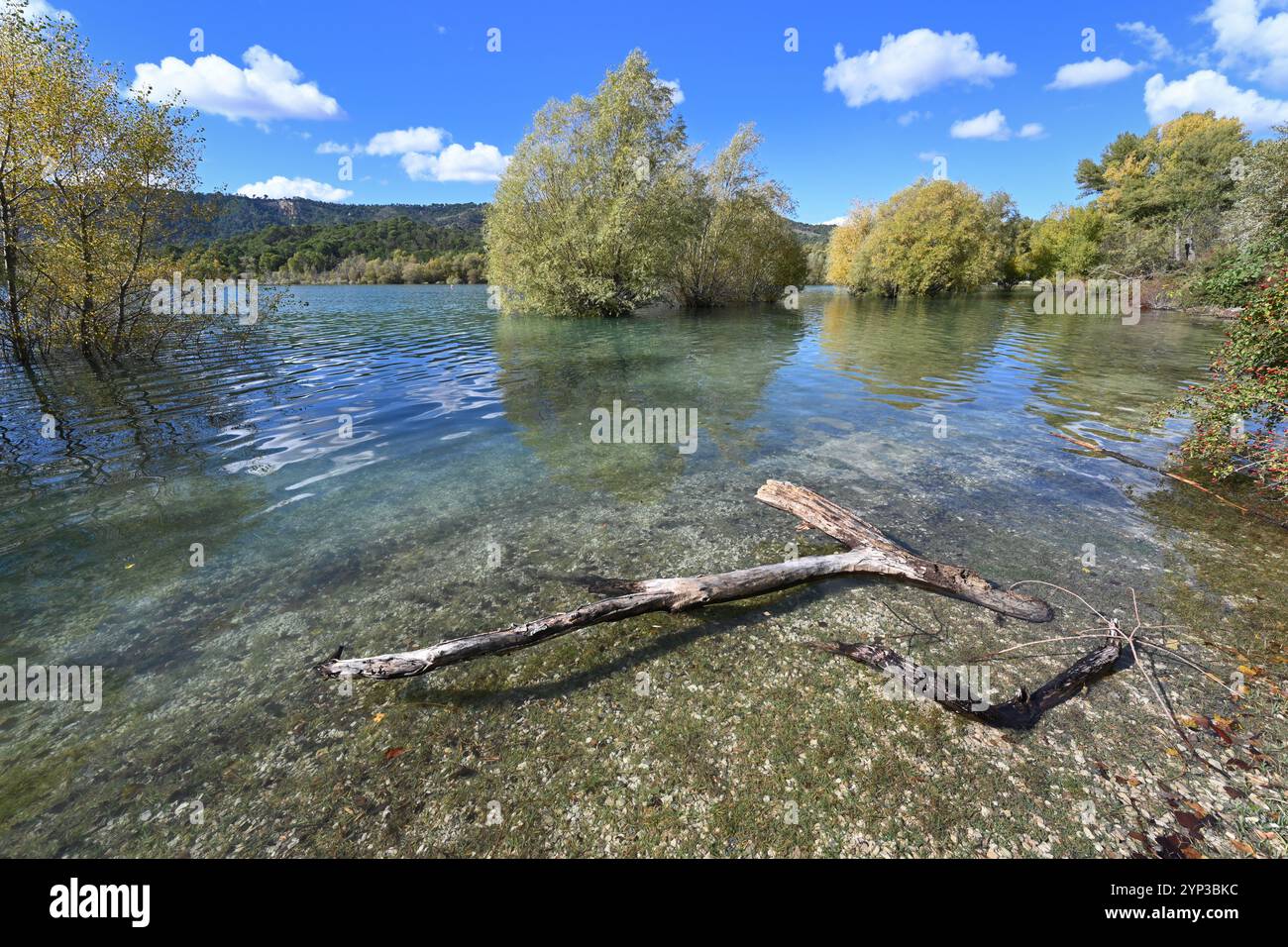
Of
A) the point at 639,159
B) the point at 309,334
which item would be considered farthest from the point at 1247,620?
the point at 639,159

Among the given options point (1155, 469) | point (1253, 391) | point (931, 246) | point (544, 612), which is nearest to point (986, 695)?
point (544, 612)

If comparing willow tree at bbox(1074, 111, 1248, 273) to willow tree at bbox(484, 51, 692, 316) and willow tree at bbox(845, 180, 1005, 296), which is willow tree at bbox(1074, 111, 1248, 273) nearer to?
willow tree at bbox(845, 180, 1005, 296)

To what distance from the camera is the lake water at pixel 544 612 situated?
128 inches

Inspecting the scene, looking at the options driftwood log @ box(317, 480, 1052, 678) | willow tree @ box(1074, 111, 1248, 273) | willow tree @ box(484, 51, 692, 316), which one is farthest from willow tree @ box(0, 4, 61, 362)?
willow tree @ box(1074, 111, 1248, 273)

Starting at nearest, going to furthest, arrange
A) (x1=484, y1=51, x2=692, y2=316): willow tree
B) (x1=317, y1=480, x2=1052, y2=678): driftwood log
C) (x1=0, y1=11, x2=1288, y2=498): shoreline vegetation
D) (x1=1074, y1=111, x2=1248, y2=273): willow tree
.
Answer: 1. (x1=317, y1=480, x2=1052, y2=678): driftwood log
2. (x1=0, y1=11, x2=1288, y2=498): shoreline vegetation
3. (x1=484, y1=51, x2=692, y2=316): willow tree
4. (x1=1074, y1=111, x2=1248, y2=273): willow tree

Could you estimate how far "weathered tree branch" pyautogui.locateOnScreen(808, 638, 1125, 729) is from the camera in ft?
12.7

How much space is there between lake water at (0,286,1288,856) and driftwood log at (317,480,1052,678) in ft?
0.88

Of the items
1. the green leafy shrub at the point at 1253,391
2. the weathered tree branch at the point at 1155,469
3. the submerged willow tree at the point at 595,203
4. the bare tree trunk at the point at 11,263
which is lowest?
the weathered tree branch at the point at 1155,469

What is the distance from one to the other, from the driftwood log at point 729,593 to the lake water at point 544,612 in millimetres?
268

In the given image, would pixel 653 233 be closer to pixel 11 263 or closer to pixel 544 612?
pixel 11 263

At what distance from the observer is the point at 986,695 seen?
13.5 feet

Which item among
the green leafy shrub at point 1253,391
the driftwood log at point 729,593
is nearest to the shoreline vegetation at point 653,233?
the green leafy shrub at point 1253,391

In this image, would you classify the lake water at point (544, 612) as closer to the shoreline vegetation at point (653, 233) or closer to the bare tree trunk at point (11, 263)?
the shoreline vegetation at point (653, 233)
